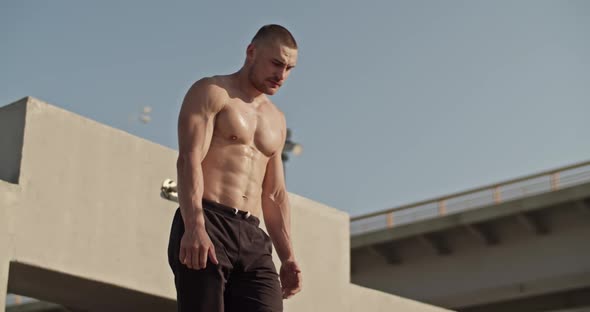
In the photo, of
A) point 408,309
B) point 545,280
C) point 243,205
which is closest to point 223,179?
point 243,205

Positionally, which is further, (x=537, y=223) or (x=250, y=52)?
(x=537, y=223)

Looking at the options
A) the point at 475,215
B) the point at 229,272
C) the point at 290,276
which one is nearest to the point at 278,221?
the point at 290,276

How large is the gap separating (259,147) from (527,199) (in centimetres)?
2104

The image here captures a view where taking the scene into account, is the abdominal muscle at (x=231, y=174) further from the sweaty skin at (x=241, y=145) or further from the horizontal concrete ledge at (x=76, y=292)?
the horizontal concrete ledge at (x=76, y=292)

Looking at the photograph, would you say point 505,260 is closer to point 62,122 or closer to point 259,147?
point 62,122

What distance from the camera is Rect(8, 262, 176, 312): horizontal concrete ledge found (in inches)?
423

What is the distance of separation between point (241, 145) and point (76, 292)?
6570 millimetres

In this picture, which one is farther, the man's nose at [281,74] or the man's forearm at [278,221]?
the man's forearm at [278,221]

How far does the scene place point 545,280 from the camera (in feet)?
81.9

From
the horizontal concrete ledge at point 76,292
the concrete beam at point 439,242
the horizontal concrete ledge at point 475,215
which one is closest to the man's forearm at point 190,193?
the horizontal concrete ledge at point 76,292

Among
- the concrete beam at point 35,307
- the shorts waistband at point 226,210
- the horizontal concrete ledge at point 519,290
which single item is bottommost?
the shorts waistband at point 226,210

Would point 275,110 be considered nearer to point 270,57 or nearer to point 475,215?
point 270,57

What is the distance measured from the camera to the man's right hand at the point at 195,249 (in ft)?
16.4

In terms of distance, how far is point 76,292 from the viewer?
11.7m
